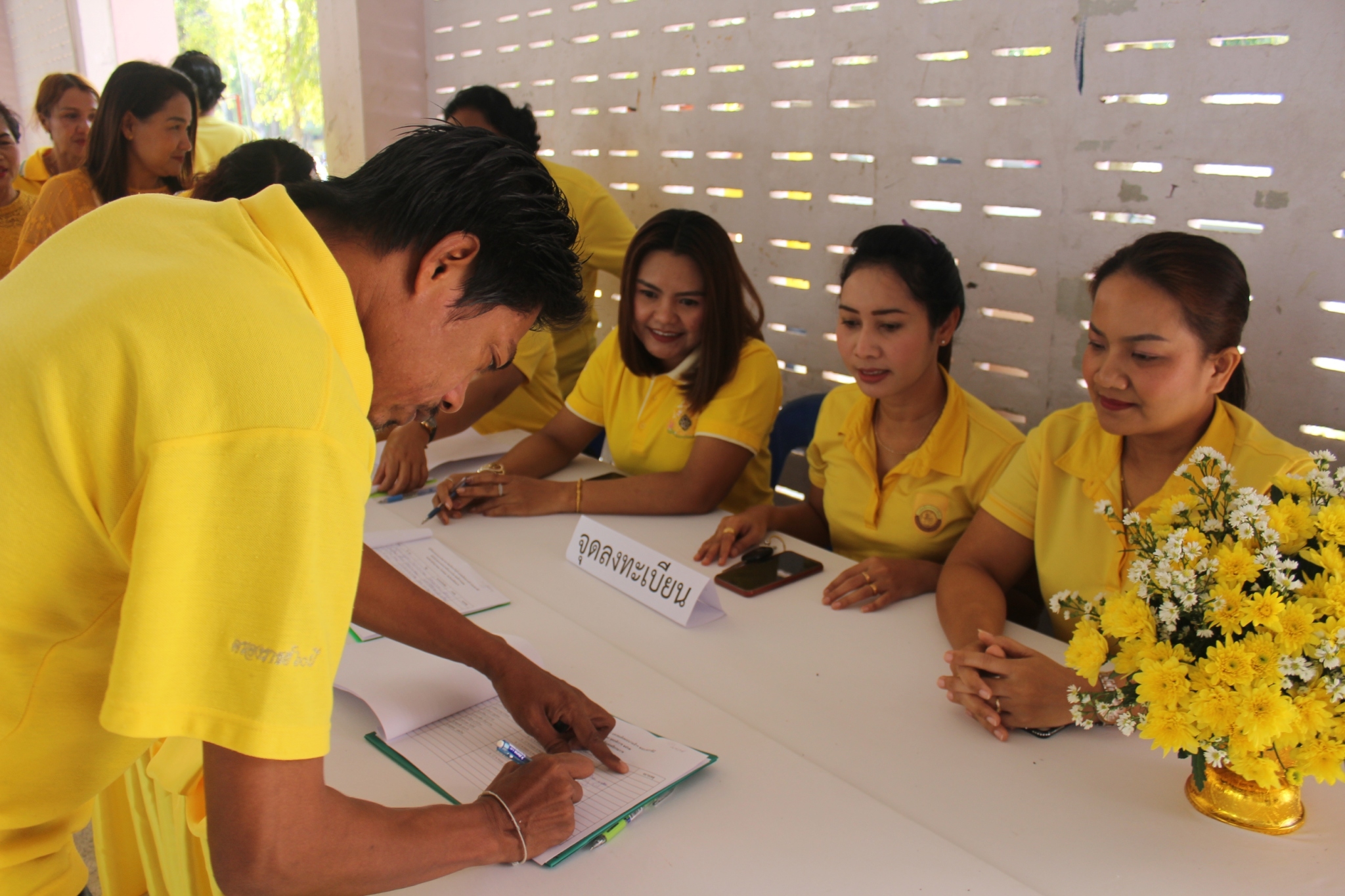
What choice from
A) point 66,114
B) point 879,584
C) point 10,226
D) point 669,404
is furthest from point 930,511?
point 66,114

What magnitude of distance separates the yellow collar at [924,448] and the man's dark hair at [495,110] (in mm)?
1734

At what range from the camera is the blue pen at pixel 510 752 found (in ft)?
3.53

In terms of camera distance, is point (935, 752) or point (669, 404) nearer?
point (935, 752)

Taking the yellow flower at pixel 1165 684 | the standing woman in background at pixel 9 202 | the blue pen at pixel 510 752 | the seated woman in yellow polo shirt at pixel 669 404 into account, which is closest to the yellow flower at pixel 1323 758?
the yellow flower at pixel 1165 684

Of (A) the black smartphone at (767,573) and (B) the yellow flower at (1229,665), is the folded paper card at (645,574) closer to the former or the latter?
(A) the black smartphone at (767,573)

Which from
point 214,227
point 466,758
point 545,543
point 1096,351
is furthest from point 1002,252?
point 214,227

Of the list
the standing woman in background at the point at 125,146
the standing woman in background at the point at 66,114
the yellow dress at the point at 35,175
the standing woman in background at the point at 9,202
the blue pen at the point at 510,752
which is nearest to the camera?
the blue pen at the point at 510,752

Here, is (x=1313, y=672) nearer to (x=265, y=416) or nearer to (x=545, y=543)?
(x=265, y=416)

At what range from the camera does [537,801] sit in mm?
931

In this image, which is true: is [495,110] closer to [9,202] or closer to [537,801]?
[9,202]

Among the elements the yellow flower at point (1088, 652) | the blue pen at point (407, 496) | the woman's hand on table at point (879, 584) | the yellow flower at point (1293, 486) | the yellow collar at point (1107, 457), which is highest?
the yellow flower at point (1293, 486)

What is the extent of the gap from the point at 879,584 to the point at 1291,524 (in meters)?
0.72

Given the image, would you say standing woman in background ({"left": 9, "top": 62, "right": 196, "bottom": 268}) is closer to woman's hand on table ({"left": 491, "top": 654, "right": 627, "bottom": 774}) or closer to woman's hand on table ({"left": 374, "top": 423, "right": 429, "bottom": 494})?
woman's hand on table ({"left": 374, "top": 423, "right": 429, "bottom": 494})

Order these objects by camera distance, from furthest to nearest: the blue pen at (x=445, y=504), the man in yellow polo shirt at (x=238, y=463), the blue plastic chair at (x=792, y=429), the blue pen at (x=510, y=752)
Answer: the blue plastic chair at (x=792, y=429) → the blue pen at (x=445, y=504) → the blue pen at (x=510, y=752) → the man in yellow polo shirt at (x=238, y=463)
